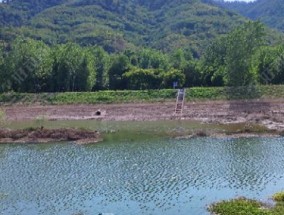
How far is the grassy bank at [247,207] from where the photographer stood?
101 ft

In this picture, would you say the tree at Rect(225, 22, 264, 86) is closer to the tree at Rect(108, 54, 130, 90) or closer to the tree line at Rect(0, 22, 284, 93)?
the tree line at Rect(0, 22, 284, 93)

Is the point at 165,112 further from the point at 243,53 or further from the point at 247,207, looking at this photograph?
the point at 247,207

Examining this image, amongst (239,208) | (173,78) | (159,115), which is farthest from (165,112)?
(239,208)

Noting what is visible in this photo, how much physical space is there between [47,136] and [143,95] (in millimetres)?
27755

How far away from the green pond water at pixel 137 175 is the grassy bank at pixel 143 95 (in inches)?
1002

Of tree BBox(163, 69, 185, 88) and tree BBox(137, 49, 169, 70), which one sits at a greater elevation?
tree BBox(137, 49, 169, 70)

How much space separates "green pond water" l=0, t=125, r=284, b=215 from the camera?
34.9 metres

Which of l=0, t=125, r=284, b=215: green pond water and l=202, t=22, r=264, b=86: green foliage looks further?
l=202, t=22, r=264, b=86: green foliage

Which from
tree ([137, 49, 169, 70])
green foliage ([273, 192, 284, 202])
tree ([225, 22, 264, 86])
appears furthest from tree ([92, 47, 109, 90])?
green foliage ([273, 192, 284, 202])

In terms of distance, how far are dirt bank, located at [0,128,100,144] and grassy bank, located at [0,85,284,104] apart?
2242 cm

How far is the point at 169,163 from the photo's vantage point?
150 ft

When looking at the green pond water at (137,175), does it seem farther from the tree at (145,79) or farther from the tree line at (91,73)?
the tree at (145,79)

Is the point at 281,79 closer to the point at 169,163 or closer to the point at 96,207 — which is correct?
the point at 169,163

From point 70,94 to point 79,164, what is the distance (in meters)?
42.1
